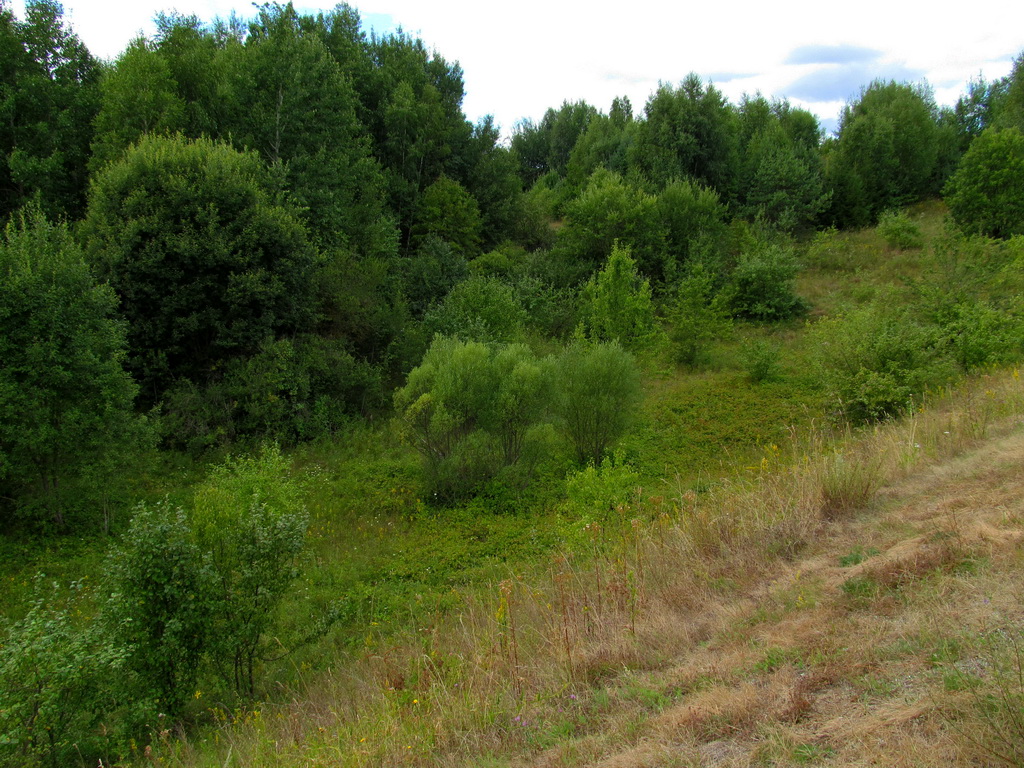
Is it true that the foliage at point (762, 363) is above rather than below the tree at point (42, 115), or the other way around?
below

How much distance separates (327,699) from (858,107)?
49809 mm

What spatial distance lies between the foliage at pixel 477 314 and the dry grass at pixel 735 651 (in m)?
13.7

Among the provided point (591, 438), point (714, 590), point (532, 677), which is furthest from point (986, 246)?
point (532, 677)

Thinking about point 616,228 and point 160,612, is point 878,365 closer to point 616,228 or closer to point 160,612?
point 160,612

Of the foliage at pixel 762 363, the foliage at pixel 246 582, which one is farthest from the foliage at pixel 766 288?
the foliage at pixel 246 582

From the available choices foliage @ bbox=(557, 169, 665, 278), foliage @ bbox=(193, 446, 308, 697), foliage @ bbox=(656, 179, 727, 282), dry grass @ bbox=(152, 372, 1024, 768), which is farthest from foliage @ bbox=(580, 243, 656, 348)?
foliage @ bbox=(193, 446, 308, 697)

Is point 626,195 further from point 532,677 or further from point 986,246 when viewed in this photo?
point 532,677

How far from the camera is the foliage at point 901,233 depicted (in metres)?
30.5

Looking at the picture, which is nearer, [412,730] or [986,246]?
[412,730]

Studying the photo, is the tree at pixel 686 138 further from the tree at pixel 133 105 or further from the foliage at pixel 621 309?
the tree at pixel 133 105

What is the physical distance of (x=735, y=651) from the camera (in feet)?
12.9

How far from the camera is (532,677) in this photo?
4.29 meters

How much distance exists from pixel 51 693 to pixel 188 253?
12703 mm

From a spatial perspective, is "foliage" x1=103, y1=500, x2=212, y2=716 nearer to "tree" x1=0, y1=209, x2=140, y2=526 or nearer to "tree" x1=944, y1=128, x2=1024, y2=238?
"tree" x1=0, y1=209, x2=140, y2=526
